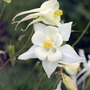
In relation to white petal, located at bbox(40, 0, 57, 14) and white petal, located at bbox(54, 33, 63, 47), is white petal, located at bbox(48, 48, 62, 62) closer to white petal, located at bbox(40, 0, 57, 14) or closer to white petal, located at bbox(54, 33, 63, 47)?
white petal, located at bbox(54, 33, 63, 47)

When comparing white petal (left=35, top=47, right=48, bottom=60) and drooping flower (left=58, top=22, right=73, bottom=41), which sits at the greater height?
drooping flower (left=58, top=22, right=73, bottom=41)

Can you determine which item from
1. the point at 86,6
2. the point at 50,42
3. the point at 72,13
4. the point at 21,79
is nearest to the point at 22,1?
the point at 72,13

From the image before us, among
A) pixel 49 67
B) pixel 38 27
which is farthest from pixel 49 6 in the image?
pixel 49 67

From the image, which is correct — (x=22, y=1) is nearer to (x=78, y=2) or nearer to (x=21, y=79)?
(x=78, y=2)

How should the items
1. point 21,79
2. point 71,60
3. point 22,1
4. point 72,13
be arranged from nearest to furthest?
point 71,60, point 21,79, point 22,1, point 72,13

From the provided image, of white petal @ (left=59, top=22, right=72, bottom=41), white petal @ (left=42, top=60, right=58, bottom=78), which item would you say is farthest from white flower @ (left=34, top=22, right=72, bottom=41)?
white petal @ (left=42, top=60, right=58, bottom=78)

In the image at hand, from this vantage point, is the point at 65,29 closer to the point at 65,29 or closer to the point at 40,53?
the point at 65,29

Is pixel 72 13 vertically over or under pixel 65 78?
under
